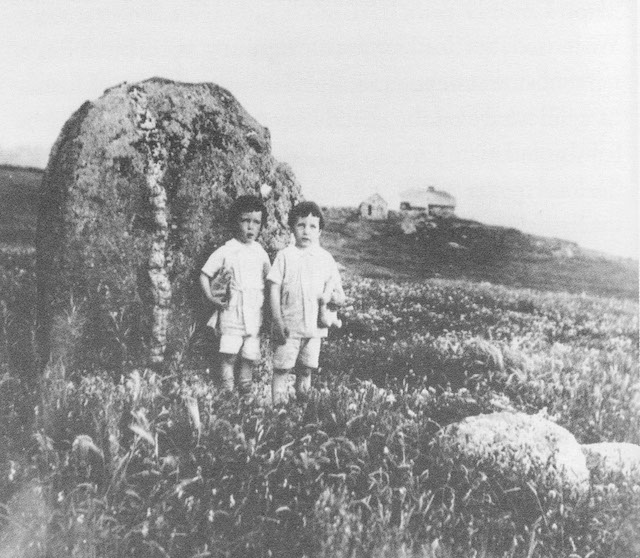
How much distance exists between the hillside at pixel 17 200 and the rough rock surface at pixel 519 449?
365 cm

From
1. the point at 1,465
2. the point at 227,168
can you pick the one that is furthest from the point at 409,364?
the point at 1,465

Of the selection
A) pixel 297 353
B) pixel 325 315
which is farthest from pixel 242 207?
pixel 297 353

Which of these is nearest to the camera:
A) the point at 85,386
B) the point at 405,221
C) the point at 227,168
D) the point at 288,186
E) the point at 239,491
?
the point at 239,491

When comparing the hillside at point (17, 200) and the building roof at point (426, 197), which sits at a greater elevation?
the building roof at point (426, 197)

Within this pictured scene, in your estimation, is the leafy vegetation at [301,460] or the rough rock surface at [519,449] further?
the rough rock surface at [519,449]

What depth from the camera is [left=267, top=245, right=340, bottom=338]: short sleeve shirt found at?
5086mm

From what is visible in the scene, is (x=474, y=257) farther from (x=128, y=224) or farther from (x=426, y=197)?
(x=128, y=224)

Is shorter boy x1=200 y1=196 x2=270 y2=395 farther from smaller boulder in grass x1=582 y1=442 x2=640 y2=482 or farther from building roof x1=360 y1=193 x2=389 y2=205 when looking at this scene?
smaller boulder in grass x1=582 y1=442 x2=640 y2=482

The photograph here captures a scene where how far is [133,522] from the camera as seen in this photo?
371 centimetres

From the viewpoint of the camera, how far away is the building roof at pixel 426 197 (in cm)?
576

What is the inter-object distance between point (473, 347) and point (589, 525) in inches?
74.1

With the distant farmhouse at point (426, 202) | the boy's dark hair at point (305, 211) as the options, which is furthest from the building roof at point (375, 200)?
the boy's dark hair at point (305, 211)

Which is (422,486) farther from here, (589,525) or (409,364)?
(409,364)

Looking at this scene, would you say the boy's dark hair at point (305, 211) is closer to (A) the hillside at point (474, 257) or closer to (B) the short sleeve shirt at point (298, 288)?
(B) the short sleeve shirt at point (298, 288)
